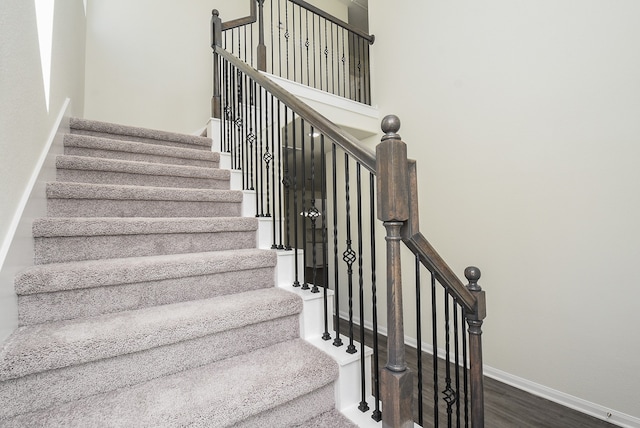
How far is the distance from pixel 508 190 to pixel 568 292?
848 mm

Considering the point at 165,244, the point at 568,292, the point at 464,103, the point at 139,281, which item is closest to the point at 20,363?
the point at 139,281

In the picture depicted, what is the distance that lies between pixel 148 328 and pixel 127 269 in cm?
31

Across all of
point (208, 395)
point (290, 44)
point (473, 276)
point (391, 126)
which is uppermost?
point (290, 44)

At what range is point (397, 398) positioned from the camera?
2.78 ft

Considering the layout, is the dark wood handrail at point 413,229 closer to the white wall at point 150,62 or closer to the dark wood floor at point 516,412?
the dark wood floor at point 516,412

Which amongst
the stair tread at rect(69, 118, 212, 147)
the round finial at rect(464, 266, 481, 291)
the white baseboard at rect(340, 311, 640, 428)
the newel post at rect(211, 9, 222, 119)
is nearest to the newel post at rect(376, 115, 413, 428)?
the round finial at rect(464, 266, 481, 291)

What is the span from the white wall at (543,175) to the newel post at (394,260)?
196 centimetres

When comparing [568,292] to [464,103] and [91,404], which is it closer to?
[464,103]

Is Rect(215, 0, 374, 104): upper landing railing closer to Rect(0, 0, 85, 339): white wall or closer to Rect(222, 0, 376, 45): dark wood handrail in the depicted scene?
Rect(222, 0, 376, 45): dark wood handrail

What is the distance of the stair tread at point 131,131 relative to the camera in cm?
216

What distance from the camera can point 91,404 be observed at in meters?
0.92

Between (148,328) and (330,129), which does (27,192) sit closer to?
(148,328)

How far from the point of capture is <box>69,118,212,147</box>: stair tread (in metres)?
2.16

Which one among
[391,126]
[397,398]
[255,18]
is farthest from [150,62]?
[397,398]
